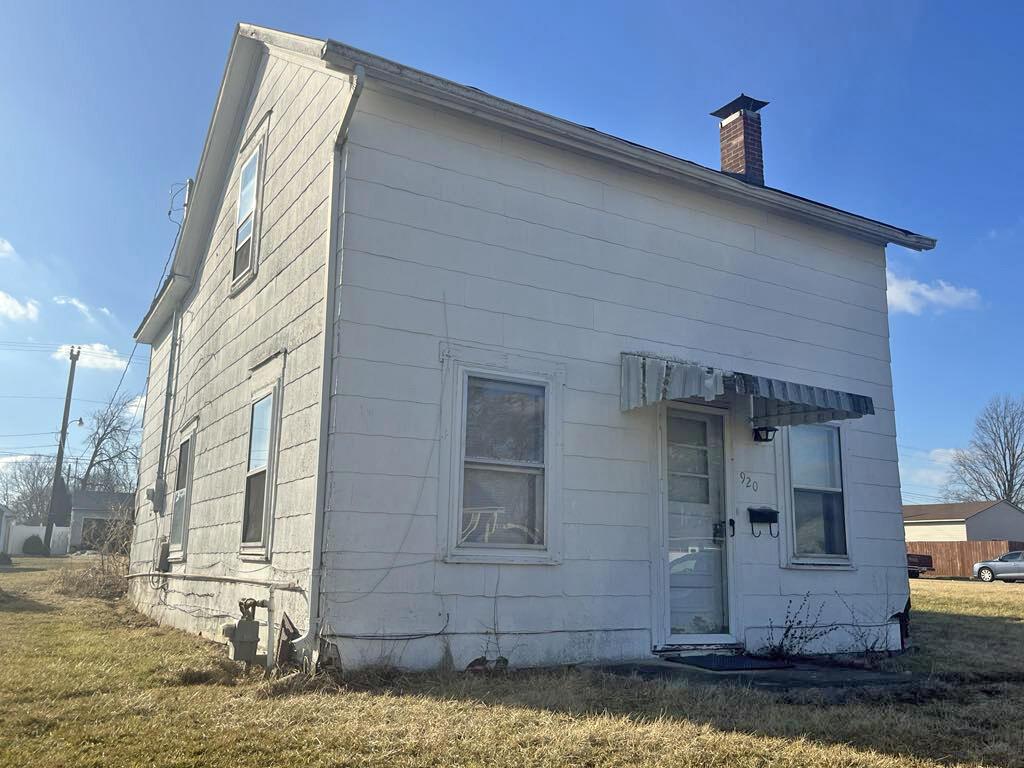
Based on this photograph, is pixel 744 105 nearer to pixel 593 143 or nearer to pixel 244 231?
pixel 593 143

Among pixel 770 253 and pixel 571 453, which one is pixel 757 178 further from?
pixel 571 453

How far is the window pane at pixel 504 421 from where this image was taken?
6914 millimetres

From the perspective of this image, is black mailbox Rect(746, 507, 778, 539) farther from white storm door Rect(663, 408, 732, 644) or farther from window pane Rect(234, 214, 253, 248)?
window pane Rect(234, 214, 253, 248)

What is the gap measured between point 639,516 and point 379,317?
2.85 m

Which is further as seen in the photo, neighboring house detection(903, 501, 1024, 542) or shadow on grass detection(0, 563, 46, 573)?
neighboring house detection(903, 501, 1024, 542)

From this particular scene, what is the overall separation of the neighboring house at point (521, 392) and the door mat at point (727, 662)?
222mm

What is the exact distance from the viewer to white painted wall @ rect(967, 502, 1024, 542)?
150 feet

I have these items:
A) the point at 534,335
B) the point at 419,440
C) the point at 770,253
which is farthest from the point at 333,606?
the point at 770,253

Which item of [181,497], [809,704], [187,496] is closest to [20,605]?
[181,497]

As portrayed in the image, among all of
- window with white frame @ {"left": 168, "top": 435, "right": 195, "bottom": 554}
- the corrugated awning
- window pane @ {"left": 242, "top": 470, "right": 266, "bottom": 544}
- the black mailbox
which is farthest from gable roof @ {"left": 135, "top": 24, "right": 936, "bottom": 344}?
window pane @ {"left": 242, "top": 470, "right": 266, "bottom": 544}

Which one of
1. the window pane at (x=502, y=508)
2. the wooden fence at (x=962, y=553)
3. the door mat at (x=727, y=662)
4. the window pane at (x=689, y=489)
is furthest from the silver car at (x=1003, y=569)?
the window pane at (x=502, y=508)

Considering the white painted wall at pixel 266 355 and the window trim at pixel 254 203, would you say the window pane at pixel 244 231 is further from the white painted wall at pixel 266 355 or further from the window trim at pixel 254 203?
the white painted wall at pixel 266 355

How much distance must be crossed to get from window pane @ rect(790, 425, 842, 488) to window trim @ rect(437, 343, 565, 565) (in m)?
2.92

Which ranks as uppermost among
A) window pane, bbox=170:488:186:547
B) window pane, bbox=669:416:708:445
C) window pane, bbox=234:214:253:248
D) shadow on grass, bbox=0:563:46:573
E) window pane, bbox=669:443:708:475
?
window pane, bbox=234:214:253:248
